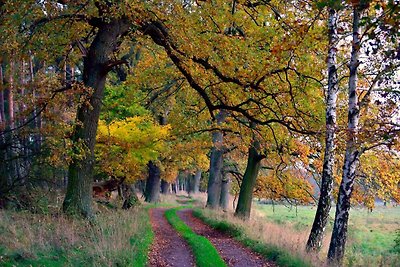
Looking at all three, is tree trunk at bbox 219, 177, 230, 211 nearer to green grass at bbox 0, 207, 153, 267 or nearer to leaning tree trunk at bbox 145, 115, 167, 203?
leaning tree trunk at bbox 145, 115, 167, 203

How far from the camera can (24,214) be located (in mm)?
11281

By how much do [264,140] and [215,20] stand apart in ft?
15.2

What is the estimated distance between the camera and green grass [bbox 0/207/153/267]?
25.2 ft

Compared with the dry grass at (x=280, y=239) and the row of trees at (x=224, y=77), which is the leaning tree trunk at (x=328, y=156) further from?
the dry grass at (x=280, y=239)

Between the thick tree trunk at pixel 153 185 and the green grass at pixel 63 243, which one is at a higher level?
the thick tree trunk at pixel 153 185

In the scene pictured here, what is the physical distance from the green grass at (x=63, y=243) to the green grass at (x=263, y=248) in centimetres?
323

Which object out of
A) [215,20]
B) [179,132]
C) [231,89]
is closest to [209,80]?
[231,89]

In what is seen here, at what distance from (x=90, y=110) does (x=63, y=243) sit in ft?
16.0

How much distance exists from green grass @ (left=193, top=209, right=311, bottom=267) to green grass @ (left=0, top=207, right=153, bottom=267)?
3225mm

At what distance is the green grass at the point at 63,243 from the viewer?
25.2 ft

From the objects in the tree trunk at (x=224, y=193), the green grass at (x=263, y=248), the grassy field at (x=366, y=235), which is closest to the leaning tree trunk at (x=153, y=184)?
the tree trunk at (x=224, y=193)

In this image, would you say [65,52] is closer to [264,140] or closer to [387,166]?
[264,140]

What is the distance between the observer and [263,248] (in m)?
12.1

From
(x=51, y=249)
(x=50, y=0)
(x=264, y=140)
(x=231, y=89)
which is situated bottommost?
(x=51, y=249)
